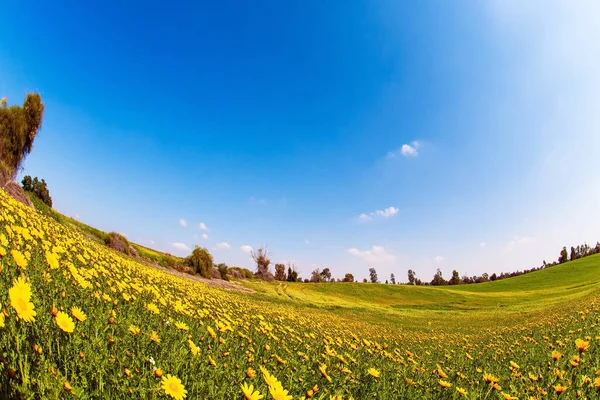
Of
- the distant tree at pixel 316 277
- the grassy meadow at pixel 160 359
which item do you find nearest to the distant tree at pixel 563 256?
the distant tree at pixel 316 277

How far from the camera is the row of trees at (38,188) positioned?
23.3m

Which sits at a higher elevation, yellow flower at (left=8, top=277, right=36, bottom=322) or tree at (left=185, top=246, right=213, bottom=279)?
yellow flower at (left=8, top=277, right=36, bottom=322)

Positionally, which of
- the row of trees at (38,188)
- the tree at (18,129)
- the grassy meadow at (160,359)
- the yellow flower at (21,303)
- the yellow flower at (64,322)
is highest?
the tree at (18,129)

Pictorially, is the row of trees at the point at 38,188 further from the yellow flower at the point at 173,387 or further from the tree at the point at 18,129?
the yellow flower at the point at 173,387

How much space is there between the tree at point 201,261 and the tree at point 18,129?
63.3ft

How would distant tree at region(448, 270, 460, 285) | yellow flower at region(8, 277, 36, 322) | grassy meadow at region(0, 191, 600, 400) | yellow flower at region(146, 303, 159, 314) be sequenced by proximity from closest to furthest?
yellow flower at region(8, 277, 36, 322) → grassy meadow at region(0, 191, 600, 400) → yellow flower at region(146, 303, 159, 314) → distant tree at region(448, 270, 460, 285)

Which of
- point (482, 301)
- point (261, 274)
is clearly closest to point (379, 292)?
point (482, 301)

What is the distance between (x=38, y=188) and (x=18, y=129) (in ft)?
17.7

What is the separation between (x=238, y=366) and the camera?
2.69 metres

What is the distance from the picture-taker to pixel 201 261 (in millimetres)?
36562

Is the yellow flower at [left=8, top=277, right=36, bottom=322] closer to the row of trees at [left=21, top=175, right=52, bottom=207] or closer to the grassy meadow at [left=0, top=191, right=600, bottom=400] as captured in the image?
the grassy meadow at [left=0, top=191, right=600, bottom=400]

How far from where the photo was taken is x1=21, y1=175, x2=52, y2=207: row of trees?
23.3m

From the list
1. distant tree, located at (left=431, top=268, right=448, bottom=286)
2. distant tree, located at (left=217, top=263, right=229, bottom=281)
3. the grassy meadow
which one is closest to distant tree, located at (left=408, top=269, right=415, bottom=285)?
distant tree, located at (left=431, top=268, right=448, bottom=286)

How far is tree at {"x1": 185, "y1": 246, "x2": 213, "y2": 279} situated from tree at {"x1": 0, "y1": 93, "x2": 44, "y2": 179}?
63.3 feet
